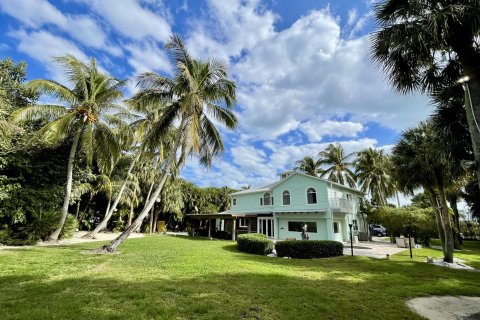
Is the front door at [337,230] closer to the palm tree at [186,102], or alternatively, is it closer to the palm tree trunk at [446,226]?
the palm tree trunk at [446,226]

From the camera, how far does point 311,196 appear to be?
24.3 m

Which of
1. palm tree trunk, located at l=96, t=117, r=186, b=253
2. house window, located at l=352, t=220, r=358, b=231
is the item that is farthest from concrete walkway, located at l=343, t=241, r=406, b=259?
palm tree trunk, located at l=96, t=117, r=186, b=253

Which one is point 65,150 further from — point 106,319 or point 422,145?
point 422,145

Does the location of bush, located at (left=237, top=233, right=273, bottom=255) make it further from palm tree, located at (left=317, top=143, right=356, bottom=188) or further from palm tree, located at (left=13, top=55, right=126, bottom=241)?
palm tree, located at (left=317, top=143, right=356, bottom=188)

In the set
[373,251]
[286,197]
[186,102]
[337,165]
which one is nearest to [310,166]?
[337,165]

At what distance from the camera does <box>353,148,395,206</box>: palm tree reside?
108ft

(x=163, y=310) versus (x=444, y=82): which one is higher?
(x=444, y=82)

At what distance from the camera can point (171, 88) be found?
14.3 meters

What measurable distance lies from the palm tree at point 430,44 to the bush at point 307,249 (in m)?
9.98

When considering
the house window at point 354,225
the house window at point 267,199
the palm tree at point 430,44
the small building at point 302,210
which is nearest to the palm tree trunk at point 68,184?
the small building at point 302,210

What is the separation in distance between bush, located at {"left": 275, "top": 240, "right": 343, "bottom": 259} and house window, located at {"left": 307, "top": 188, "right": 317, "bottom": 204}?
30.6 feet

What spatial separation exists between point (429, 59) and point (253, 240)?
12.7 meters

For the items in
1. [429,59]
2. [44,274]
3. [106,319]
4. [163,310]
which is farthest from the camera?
[44,274]

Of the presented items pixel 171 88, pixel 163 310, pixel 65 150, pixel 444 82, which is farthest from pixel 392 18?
pixel 65 150
